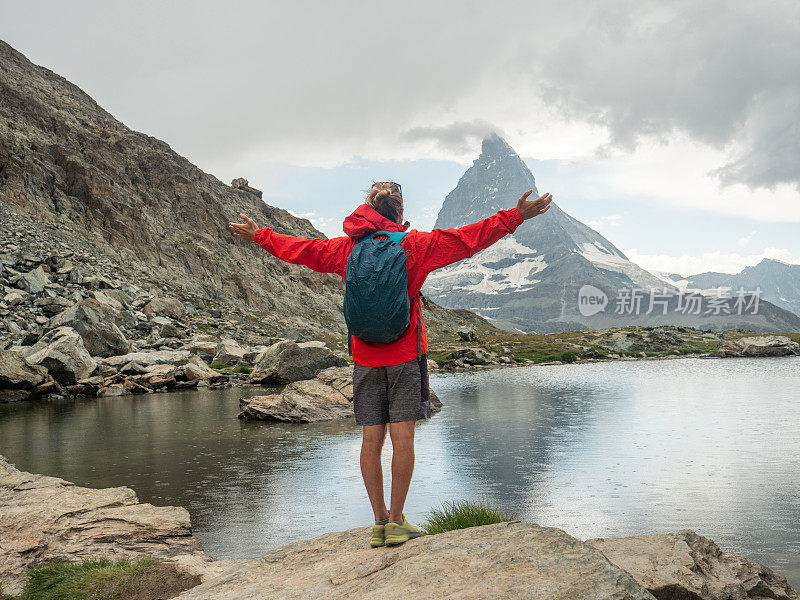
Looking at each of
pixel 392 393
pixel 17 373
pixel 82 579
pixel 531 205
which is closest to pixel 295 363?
pixel 17 373

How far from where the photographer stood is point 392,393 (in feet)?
20.5

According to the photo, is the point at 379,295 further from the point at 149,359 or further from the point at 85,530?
the point at 149,359

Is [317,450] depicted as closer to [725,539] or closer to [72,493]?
[72,493]

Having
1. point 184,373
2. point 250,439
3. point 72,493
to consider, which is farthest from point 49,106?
point 72,493

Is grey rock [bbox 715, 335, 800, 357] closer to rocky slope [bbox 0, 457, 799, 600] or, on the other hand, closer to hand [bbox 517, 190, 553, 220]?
rocky slope [bbox 0, 457, 799, 600]

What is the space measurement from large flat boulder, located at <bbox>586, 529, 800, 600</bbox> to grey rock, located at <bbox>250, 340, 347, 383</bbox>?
108ft

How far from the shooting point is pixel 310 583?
5523 millimetres

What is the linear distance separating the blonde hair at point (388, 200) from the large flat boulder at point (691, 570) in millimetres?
4186

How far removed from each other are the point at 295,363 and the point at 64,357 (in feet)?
44.5

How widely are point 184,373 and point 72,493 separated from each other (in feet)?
98.8

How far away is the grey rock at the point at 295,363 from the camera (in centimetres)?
3916

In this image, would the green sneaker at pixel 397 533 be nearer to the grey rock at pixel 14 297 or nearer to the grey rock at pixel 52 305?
the grey rock at pixel 52 305

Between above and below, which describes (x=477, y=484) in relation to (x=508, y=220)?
below

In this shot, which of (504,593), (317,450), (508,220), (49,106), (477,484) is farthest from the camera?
(49,106)
